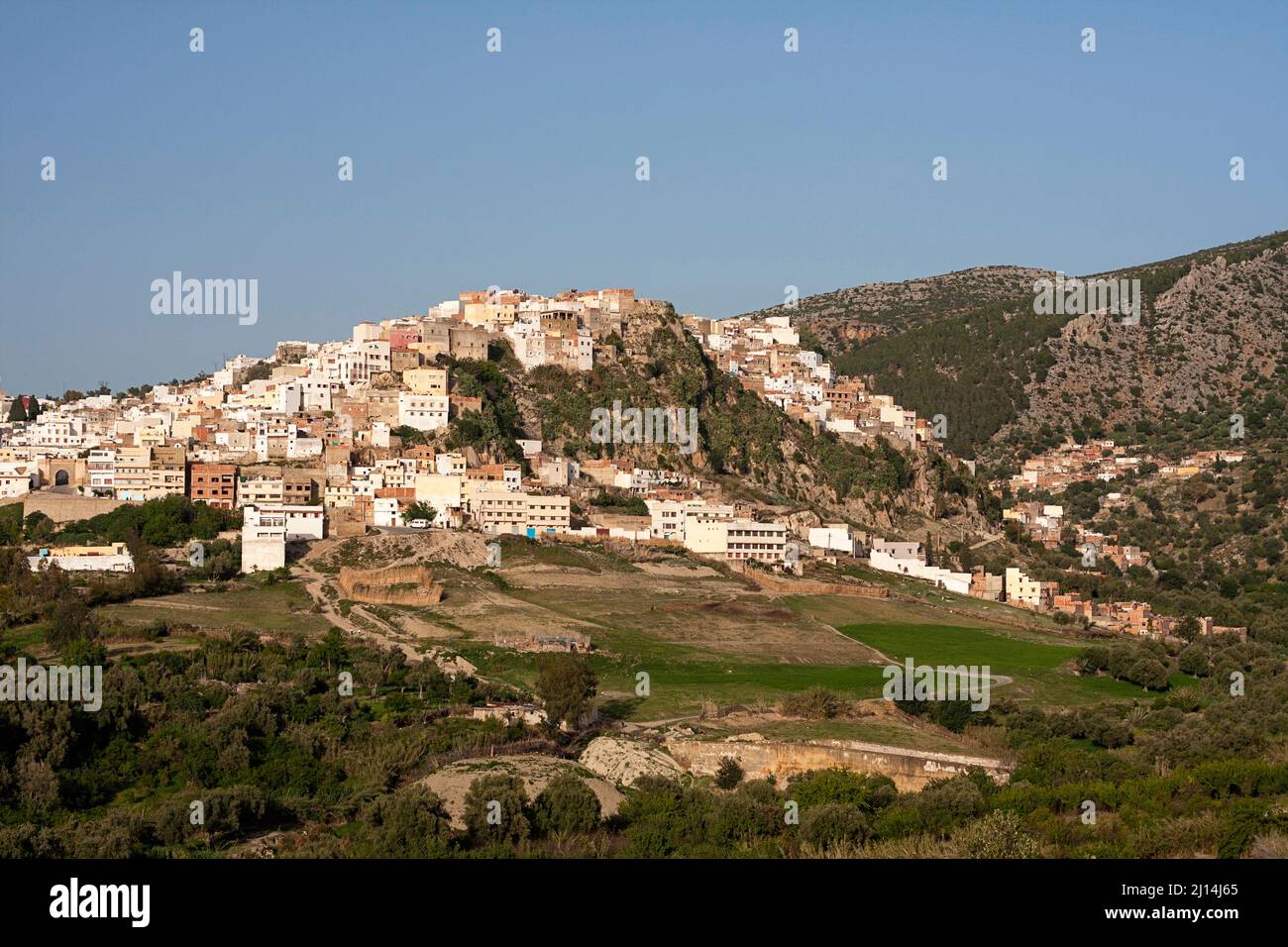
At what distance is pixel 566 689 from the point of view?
3391 centimetres

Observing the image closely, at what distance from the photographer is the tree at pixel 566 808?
82.4 feet

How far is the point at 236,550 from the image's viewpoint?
5091cm

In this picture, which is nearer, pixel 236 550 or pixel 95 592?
pixel 95 592

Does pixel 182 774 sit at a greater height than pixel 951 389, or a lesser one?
lesser

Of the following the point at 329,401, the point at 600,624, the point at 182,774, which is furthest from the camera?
the point at 329,401

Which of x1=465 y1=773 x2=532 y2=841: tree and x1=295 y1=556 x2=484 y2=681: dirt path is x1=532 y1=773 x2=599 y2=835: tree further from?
x1=295 y1=556 x2=484 y2=681: dirt path

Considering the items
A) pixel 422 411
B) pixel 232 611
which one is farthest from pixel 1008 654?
pixel 422 411

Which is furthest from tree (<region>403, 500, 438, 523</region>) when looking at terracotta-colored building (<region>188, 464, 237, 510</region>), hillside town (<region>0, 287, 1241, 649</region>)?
terracotta-colored building (<region>188, 464, 237, 510</region>)

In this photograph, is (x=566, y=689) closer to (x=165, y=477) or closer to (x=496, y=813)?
(x=496, y=813)

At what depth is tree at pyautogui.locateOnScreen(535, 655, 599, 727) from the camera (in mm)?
33594
